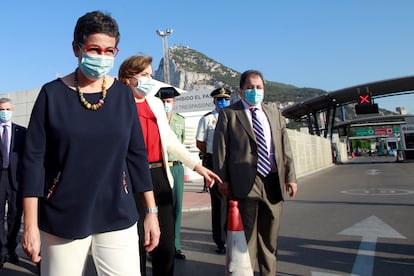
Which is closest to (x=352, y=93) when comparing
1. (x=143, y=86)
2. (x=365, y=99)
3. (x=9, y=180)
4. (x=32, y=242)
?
(x=365, y=99)

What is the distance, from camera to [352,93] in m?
40.1

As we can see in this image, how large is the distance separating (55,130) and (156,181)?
4.21 ft

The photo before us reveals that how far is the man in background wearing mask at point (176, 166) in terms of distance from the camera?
4336mm

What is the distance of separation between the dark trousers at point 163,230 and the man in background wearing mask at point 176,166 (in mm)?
949

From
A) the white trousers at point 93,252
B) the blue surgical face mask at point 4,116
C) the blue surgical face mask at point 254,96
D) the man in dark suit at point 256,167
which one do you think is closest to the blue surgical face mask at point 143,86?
the man in dark suit at point 256,167

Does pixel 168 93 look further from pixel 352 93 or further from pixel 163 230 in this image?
pixel 352 93

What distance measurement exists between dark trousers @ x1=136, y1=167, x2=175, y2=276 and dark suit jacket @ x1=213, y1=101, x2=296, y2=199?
1.79 feet

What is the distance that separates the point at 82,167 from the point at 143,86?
50.9 inches

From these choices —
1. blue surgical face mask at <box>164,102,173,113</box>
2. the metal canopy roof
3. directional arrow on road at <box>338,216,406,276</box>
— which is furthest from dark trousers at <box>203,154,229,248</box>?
the metal canopy roof

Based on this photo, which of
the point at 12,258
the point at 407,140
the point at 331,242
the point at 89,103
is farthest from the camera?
the point at 407,140

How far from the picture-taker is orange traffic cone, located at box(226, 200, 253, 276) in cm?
241

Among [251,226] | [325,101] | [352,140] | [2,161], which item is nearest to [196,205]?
[2,161]

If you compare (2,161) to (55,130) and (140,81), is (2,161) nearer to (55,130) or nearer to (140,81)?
(140,81)

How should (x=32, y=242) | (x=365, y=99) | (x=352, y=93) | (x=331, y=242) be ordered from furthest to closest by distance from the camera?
(x=352, y=93), (x=365, y=99), (x=331, y=242), (x=32, y=242)
